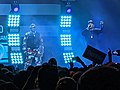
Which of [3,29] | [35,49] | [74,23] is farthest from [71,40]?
[3,29]

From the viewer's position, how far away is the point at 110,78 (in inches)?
58.4

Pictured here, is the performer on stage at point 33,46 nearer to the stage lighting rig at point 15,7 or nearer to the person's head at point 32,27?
the person's head at point 32,27

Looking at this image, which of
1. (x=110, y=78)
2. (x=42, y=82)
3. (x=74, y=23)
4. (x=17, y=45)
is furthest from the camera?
(x=74, y=23)

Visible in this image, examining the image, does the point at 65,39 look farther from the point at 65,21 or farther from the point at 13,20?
the point at 13,20

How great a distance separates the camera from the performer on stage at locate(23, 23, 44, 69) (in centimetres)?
1477

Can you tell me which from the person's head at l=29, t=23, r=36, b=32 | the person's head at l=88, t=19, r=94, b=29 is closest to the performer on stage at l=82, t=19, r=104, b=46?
the person's head at l=88, t=19, r=94, b=29

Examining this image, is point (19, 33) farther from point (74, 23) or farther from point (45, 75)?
point (45, 75)

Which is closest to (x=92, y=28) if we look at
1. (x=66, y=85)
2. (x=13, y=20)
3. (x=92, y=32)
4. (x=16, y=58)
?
(x=92, y=32)

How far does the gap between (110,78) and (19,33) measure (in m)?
13.7

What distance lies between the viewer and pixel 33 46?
1495 cm

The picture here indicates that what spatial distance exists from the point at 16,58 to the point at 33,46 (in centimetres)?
100

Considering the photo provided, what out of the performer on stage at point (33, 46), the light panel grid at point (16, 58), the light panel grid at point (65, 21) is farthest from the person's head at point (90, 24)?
the light panel grid at point (16, 58)

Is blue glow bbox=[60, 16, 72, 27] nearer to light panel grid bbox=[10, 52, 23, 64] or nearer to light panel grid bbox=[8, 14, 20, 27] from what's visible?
light panel grid bbox=[8, 14, 20, 27]

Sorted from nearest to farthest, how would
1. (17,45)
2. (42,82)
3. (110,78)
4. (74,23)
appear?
(110,78) → (42,82) → (17,45) → (74,23)
